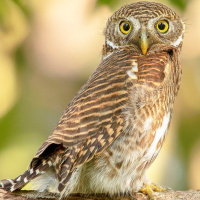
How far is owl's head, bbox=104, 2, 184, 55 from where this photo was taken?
4203mm

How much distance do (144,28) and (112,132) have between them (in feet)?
3.03

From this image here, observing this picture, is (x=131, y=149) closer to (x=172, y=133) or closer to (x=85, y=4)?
(x=172, y=133)

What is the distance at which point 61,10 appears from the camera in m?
5.96

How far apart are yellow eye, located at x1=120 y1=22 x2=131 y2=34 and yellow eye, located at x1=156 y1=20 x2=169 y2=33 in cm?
23

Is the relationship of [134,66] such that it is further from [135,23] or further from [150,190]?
[150,190]

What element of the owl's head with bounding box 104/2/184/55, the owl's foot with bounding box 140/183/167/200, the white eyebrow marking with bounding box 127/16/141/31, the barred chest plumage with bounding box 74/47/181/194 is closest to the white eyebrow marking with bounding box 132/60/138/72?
the barred chest plumage with bounding box 74/47/181/194

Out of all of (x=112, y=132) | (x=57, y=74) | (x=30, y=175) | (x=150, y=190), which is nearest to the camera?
(x=30, y=175)

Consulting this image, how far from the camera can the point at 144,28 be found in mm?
4207

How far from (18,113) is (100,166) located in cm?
173

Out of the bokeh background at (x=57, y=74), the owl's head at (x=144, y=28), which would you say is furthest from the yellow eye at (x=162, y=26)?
the bokeh background at (x=57, y=74)

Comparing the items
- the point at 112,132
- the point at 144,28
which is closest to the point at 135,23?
the point at 144,28

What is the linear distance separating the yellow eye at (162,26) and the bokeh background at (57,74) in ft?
1.77

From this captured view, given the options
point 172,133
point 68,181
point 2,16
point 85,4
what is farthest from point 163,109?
point 2,16

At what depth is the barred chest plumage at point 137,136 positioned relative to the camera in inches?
148
